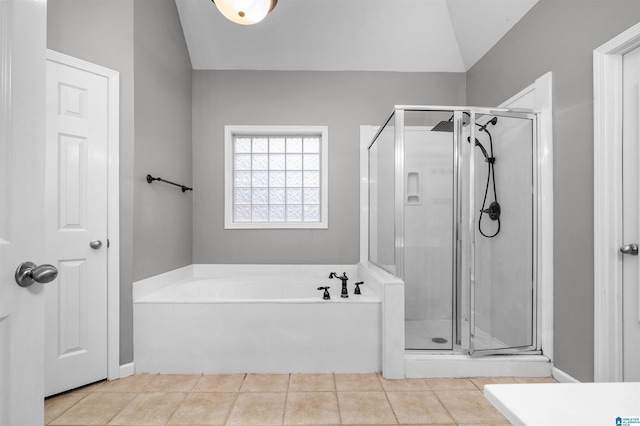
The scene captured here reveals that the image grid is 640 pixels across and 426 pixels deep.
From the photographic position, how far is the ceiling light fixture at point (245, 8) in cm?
184

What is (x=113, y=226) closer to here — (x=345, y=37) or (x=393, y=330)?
(x=393, y=330)

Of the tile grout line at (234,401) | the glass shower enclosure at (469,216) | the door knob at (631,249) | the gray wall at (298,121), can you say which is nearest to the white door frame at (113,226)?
the tile grout line at (234,401)

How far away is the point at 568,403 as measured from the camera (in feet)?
1.82

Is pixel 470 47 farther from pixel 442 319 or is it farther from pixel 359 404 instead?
pixel 359 404

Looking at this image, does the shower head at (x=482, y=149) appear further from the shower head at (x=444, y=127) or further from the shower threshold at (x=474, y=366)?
the shower threshold at (x=474, y=366)

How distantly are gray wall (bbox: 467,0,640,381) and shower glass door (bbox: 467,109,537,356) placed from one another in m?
0.16

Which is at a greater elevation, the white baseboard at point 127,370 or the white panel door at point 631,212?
the white panel door at point 631,212

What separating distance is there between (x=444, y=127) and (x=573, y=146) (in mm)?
736

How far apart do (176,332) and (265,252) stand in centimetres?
121

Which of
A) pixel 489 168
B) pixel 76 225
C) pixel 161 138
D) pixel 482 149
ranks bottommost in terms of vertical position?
pixel 76 225

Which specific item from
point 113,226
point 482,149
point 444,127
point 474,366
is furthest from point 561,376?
point 113,226

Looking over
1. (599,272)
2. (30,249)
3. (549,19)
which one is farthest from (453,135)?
(30,249)

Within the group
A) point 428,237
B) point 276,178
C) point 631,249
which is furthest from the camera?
point 276,178

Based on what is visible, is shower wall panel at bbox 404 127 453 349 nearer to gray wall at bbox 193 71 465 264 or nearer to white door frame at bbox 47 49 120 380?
gray wall at bbox 193 71 465 264
